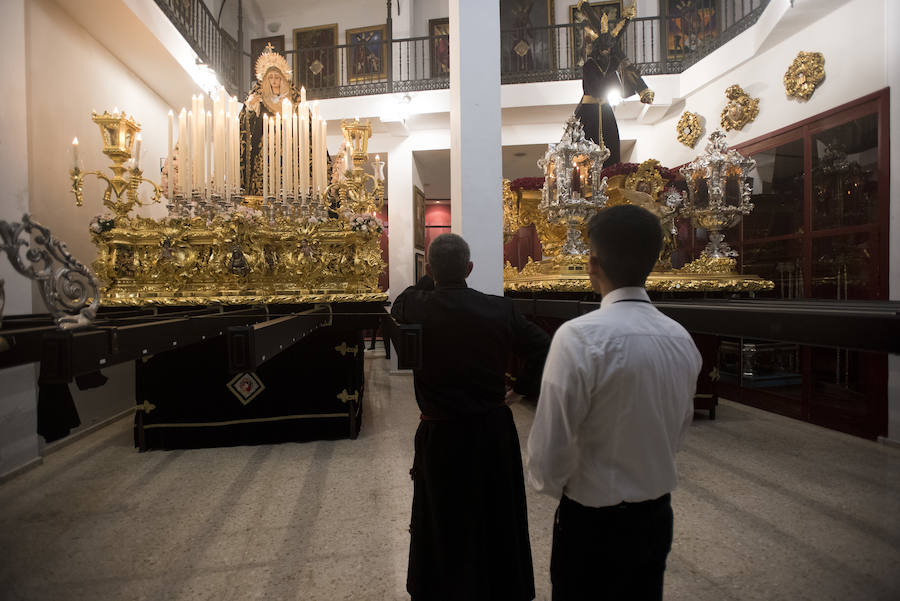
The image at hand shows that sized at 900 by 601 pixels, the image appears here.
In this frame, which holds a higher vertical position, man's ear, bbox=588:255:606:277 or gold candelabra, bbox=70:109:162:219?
gold candelabra, bbox=70:109:162:219

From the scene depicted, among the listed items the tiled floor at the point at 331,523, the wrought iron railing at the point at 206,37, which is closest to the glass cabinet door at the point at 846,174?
the tiled floor at the point at 331,523

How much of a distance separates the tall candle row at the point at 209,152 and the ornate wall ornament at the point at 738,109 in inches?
222

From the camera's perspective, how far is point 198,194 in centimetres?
319

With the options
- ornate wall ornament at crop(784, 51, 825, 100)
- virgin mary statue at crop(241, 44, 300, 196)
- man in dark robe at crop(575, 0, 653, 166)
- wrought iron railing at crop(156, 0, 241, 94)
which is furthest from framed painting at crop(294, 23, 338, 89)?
ornate wall ornament at crop(784, 51, 825, 100)

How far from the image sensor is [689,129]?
6.51 m

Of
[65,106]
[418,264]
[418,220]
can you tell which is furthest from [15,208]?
[418,264]

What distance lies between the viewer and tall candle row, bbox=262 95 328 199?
3465 mm

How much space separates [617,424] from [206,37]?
9.37 meters

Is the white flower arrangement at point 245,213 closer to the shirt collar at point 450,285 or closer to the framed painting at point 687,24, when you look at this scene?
the shirt collar at point 450,285

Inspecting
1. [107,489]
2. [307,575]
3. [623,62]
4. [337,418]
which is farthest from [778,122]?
[107,489]

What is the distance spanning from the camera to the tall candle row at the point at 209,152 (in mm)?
3248

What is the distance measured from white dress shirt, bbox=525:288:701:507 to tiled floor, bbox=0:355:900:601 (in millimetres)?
1115

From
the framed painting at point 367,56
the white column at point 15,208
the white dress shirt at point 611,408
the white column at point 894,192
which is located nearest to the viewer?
the white dress shirt at point 611,408

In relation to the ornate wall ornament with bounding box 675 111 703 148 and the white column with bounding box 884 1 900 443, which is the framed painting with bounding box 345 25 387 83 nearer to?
the ornate wall ornament with bounding box 675 111 703 148
